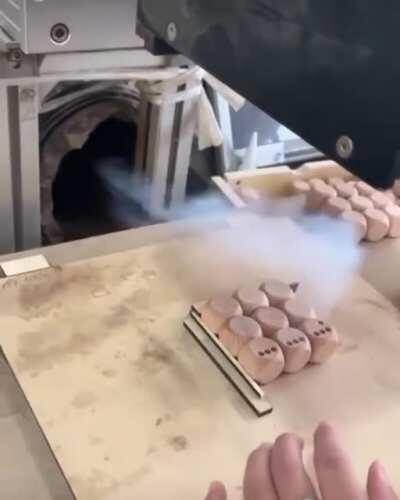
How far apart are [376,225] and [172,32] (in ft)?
2.07

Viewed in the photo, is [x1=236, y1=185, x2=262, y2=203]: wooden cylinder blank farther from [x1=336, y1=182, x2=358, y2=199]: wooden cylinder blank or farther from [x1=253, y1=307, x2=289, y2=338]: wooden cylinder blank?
[x1=253, y1=307, x2=289, y2=338]: wooden cylinder blank

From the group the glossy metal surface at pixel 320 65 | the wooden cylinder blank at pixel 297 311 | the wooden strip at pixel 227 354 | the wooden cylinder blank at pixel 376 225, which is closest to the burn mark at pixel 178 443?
the wooden strip at pixel 227 354

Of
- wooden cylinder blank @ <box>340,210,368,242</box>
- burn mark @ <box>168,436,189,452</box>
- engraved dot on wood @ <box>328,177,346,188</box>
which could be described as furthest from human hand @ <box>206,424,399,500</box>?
engraved dot on wood @ <box>328,177,346,188</box>

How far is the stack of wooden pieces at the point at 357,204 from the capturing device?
113cm

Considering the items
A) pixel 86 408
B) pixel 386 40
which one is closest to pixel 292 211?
pixel 86 408

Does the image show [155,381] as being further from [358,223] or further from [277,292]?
[358,223]

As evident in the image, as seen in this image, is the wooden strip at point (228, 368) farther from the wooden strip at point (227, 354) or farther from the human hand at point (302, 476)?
the human hand at point (302, 476)

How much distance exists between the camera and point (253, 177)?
3.98ft

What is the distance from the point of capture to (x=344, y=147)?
17.4 inches

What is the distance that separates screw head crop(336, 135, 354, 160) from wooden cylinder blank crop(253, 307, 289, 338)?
464 mm

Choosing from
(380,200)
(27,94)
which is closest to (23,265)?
(27,94)

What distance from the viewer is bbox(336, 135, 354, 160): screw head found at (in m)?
0.44

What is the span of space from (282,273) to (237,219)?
127 millimetres

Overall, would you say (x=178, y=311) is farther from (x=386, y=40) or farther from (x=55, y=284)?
(x=386, y=40)
